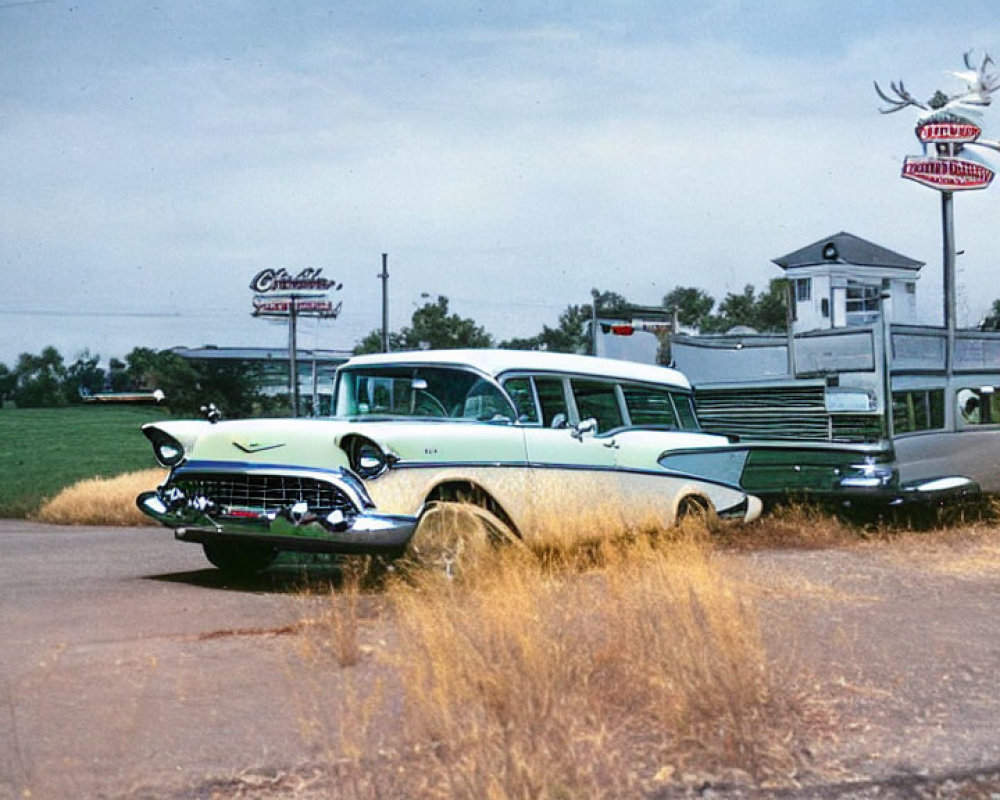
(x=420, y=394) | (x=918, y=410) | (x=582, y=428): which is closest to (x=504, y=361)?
(x=420, y=394)

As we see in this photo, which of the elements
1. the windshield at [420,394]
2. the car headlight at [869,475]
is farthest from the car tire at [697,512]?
the windshield at [420,394]

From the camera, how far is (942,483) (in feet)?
40.5

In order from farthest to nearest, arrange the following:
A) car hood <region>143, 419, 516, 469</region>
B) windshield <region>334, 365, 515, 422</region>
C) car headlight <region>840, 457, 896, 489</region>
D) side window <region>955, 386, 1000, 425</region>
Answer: side window <region>955, 386, 1000, 425</region>, car headlight <region>840, 457, 896, 489</region>, windshield <region>334, 365, 515, 422</region>, car hood <region>143, 419, 516, 469</region>

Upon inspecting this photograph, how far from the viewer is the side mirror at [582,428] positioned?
9.36 meters

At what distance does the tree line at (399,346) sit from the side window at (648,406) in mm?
43400

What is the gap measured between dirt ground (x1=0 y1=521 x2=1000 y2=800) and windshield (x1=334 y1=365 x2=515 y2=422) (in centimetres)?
132

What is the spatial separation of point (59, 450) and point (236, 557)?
4611 centimetres

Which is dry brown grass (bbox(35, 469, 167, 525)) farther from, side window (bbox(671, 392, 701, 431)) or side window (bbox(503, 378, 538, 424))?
side window (bbox(503, 378, 538, 424))

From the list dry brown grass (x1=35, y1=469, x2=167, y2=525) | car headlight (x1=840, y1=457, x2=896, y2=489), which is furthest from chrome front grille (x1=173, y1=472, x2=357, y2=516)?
dry brown grass (x1=35, y1=469, x2=167, y2=525)

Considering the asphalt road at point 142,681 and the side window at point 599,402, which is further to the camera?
the side window at point 599,402

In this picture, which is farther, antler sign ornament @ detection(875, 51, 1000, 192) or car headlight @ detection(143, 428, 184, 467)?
antler sign ornament @ detection(875, 51, 1000, 192)

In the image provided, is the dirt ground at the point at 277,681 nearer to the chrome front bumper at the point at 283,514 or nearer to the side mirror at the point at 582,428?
the chrome front bumper at the point at 283,514

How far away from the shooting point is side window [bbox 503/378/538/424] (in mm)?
9439

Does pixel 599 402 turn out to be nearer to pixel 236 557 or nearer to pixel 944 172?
pixel 236 557
